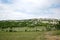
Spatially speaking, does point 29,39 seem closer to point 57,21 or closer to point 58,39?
point 58,39

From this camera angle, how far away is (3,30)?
35.4 meters

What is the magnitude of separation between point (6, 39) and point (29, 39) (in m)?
3.52

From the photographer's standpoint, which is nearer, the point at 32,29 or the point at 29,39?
the point at 29,39

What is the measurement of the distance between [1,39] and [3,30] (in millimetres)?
8818

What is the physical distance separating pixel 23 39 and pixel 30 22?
1632cm

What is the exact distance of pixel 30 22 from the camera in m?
43.2

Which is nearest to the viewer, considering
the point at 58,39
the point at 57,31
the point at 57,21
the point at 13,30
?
the point at 58,39

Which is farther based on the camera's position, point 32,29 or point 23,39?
point 32,29

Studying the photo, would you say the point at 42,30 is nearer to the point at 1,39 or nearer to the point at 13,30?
the point at 13,30

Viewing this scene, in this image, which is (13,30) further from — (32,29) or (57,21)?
(57,21)

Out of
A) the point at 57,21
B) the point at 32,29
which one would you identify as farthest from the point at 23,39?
the point at 57,21

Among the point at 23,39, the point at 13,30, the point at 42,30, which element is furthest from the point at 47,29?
the point at 23,39

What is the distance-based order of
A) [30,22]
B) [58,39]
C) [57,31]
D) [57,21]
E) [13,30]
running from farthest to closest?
[30,22] → [57,21] → [13,30] → [57,31] → [58,39]

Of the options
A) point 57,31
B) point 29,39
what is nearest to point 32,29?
point 57,31
